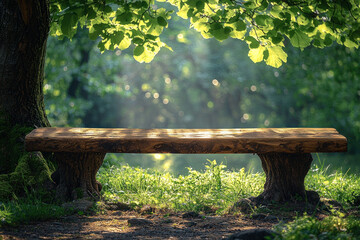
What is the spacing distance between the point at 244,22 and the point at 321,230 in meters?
2.54

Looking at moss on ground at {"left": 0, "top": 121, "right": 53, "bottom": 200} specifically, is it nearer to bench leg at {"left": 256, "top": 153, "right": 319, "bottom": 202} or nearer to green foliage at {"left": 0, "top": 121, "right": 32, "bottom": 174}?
green foliage at {"left": 0, "top": 121, "right": 32, "bottom": 174}

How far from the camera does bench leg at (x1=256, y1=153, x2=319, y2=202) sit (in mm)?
4293

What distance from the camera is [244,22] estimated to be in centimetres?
454

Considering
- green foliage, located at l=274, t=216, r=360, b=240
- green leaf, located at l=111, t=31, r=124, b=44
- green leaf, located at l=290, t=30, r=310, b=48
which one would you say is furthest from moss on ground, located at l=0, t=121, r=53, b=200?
green leaf, located at l=290, t=30, r=310, b=48

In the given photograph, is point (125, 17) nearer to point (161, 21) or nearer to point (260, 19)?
point (161, 21)

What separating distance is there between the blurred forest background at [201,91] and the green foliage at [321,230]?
2893 mm

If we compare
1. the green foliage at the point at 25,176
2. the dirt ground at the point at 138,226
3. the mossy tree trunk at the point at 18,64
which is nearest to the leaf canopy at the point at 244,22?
the mossy tree trunk at the point at 18,64

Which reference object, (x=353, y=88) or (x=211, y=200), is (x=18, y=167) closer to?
(x=211, y=200)

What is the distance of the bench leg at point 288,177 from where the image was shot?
169 inches

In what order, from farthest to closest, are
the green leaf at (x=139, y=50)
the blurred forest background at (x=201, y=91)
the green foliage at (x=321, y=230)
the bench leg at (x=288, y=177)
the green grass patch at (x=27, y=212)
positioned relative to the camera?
the blurred forest background at (x=201, y=91) < the green leaf at (x=139, y=50) < the bench leg at (x=288, y=177) < the green grass patch at (x=27, y=212) < the green foliage at (x=321, y=230)

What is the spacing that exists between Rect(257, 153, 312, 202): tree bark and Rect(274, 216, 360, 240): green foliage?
125 cm

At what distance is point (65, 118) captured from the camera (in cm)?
1158

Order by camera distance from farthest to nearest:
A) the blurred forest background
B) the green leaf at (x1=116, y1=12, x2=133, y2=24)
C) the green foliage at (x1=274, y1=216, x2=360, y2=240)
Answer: the blurred forest background
the green leaf at (x1=116, y1=12, x2=133, y2=24)
the green foliage at (x1=274, y1=216, x2=360, y2=240)

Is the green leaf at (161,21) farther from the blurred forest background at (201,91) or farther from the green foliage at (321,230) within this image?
the green foliage at (321,230)
